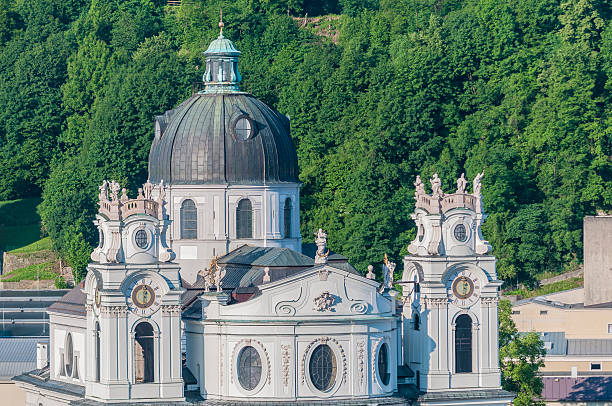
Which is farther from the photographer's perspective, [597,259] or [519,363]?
[597,259]

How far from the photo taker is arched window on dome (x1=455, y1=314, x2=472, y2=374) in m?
130

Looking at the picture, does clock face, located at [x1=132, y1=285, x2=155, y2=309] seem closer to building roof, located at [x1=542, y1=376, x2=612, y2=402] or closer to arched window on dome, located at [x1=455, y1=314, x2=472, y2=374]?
arched window on dome, located at [x1=455, y1=314, x2=472, y2=374]

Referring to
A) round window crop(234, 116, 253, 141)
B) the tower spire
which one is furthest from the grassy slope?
round window crop(234, 116, 253, 141)

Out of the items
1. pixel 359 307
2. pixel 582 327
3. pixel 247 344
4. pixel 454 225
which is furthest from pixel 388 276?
pixel 582 327

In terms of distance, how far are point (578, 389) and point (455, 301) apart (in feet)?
54.7

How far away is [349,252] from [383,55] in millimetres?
24224

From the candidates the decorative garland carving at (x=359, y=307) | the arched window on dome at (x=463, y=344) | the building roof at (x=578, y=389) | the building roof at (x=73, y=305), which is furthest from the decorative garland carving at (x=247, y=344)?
the building roof at (x=578, y=389)

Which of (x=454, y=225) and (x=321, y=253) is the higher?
(x=454, y=225)

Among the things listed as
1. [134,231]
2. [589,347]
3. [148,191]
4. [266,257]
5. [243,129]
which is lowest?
[589,347]

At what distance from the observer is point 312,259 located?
131m

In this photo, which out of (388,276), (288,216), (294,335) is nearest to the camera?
(294,335)

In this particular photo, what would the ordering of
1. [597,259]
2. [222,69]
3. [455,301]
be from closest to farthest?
[455,301], [222,69], [597,259]

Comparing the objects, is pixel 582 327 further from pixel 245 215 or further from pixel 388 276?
pixel 388 276

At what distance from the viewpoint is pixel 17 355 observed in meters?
143
